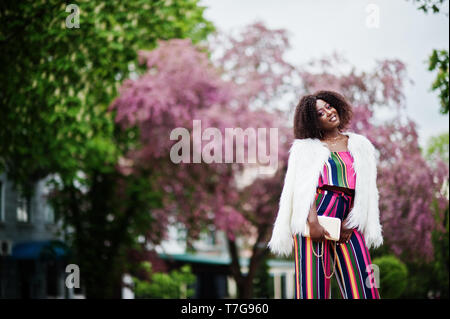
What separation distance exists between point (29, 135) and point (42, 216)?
17488mm

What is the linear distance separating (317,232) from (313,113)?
76 centimetres

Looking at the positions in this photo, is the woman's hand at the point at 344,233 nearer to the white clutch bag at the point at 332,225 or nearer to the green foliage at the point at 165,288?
the white clutch bag at the point at 332,225

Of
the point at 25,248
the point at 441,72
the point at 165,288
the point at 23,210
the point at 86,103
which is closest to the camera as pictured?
the point at 441,72

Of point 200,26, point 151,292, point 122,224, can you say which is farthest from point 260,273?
point 151,292

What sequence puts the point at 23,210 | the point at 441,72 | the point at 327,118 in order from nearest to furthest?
the point at 327,118
the point at 441,72
the point at 23,210

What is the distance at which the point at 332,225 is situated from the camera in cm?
335

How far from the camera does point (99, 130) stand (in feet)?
42.9

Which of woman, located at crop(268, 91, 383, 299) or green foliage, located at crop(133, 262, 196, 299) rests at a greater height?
woman, located at crop(268, 91, 383, 299)

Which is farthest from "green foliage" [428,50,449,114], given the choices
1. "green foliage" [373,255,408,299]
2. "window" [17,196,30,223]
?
"window" [17,196,30,223]

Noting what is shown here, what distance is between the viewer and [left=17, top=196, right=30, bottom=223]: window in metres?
25.4

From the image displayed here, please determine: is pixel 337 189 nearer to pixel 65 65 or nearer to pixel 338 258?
pixel 338 258

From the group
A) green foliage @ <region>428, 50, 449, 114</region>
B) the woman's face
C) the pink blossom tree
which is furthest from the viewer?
the pink blossom tree

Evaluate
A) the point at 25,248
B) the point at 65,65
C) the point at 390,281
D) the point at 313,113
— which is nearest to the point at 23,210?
the point at 25,248

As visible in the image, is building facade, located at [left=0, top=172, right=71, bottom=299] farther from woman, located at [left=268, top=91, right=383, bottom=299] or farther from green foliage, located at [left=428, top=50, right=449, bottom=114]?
woman, located at [left=268, top=91, right=383, bottom=299]
